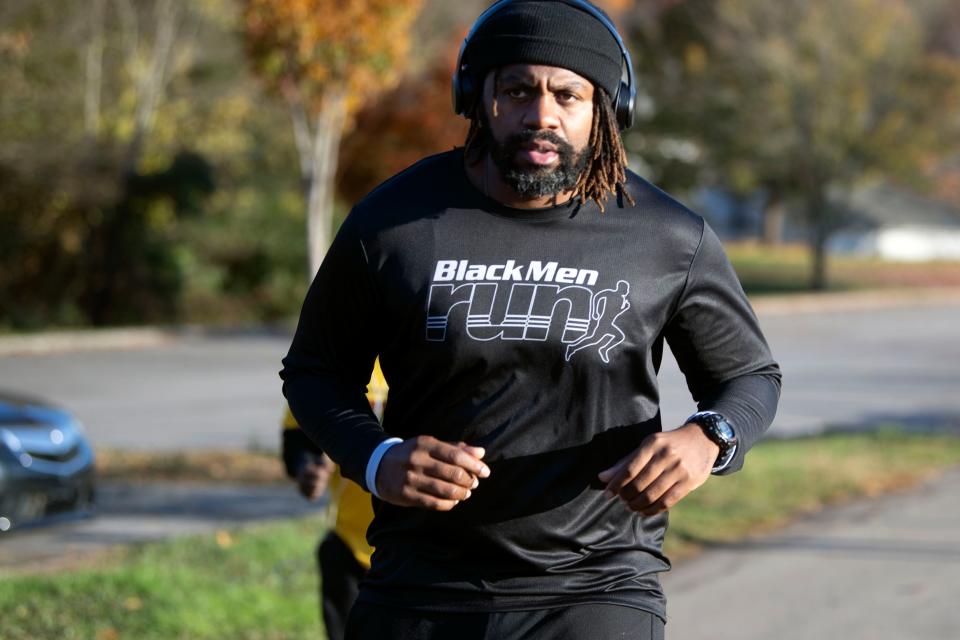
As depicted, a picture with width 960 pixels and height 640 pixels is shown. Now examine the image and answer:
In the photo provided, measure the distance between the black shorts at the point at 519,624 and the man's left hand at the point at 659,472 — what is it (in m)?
0.24

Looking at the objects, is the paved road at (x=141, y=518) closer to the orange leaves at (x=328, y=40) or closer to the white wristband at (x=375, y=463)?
the orange leaves at (x=328, y=40)

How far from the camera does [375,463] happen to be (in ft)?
8.10

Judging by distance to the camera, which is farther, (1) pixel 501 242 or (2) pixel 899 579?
(2) pixel 899 579

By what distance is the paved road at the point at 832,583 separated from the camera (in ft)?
20.2

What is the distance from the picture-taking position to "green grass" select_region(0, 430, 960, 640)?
5.43 meters

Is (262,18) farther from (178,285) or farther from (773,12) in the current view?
(773,12)

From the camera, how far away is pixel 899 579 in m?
7.09

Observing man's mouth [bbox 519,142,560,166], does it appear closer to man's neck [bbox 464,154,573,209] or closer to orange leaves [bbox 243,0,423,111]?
man's neck [bbox 464,154,573,209]

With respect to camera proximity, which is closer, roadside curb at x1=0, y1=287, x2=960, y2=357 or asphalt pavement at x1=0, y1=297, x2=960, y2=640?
asphalt pavement at x1=0, y1=297, x2=960, y2=640

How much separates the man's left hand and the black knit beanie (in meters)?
0.72

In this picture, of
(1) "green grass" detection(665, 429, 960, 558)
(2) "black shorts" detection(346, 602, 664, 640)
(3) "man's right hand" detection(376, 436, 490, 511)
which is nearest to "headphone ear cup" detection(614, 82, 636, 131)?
(3) "man's right hand" detection(376, 436, 490, 511)

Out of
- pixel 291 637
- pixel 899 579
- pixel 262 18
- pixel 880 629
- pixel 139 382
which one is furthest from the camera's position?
pixel 139 382

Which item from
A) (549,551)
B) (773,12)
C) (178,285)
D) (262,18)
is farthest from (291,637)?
(773,12)

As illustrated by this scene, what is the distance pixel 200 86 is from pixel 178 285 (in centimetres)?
411
